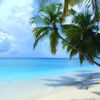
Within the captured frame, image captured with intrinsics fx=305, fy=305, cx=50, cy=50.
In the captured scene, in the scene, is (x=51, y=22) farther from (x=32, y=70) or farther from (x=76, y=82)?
(x=32, y=70)

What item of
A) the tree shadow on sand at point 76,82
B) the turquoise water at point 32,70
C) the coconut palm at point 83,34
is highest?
the coconut palm at point 83,34

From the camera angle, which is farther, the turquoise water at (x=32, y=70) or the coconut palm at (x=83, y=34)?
the turquoise water at (x=32, y=70)

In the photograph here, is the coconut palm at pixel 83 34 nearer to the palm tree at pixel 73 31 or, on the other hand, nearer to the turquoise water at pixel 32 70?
the palm tree at pixel 73 31

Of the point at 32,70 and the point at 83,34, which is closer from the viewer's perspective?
the point at 83,34

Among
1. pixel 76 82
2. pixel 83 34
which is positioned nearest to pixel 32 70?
pixel 76 82

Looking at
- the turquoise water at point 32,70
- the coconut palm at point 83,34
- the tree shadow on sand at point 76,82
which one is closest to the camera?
the tree shadow on sand at point 76,82

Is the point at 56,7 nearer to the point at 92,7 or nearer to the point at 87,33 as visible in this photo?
the point at 87,33

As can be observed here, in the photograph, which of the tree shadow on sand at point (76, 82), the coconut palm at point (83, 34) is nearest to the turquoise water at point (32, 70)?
the tree shadow on sand at point (76, 82)

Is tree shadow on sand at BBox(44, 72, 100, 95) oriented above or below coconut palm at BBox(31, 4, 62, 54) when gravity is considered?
below

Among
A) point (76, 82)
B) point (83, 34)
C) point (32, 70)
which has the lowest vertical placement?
point (32, 70)

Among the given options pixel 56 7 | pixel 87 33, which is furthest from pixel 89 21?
pixel 56 7

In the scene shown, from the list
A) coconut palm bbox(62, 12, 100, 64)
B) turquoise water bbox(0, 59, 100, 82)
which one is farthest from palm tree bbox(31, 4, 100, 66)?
turquoise water bbox(0, 59, 100, 82)

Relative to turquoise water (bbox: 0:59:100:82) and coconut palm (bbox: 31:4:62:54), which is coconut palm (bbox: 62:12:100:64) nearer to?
coconut palm (bbox: 31:4:62:54)

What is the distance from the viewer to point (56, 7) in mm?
18000
